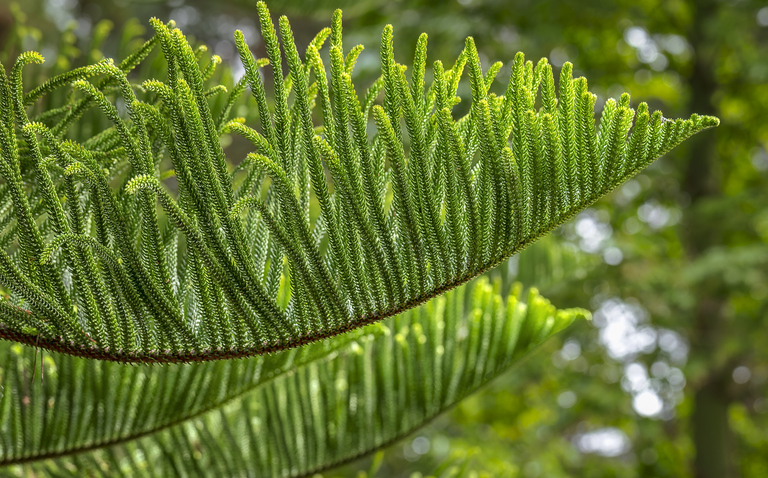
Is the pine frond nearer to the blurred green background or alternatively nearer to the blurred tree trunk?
the blurred green background

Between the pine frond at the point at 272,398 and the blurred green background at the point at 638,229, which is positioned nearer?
the pine frond at the point at 272,398

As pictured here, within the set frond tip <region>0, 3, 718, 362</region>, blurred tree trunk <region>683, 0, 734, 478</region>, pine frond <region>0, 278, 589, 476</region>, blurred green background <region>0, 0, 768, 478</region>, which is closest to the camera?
frond tip <region>0, 3, 718, 362</region>

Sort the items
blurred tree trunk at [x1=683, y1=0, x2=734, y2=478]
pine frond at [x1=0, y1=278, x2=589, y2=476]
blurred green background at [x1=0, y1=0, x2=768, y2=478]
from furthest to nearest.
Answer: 1. blurred tree trunk at [x1=683, y1=0, x2=734, y2=478]
2. blurred green background at [x1=0, y1=0, x2=768, y2=478]
3. pine frond at [x1=0, y1=278, x2=589, y2=476]

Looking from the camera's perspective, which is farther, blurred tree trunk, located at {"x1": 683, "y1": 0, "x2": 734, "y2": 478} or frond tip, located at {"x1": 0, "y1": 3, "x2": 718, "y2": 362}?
blurred tree trunk, located at {"x1": 683, "y1": 0, "x2": 734, "y2": 478}

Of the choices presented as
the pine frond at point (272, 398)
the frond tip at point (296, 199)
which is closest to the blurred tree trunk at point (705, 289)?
the pine frond at point (272, 398)

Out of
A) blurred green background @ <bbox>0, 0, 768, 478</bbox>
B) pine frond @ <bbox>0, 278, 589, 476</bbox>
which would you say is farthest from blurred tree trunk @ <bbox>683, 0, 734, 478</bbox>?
pine frond @ <bbox>0, 278, 589, 476</bbox>

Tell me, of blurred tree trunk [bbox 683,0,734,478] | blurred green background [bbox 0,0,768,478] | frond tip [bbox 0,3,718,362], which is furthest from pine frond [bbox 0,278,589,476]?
blurred tree trunk [bbox 683,0,734,478]

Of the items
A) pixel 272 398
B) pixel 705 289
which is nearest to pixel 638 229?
pixel 705 289

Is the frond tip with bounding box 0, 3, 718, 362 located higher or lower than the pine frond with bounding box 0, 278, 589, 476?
higher

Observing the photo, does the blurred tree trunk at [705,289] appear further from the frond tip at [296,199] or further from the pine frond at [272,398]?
the frond tip at [296,199]

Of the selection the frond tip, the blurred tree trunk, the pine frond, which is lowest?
the blurred tree trunk
